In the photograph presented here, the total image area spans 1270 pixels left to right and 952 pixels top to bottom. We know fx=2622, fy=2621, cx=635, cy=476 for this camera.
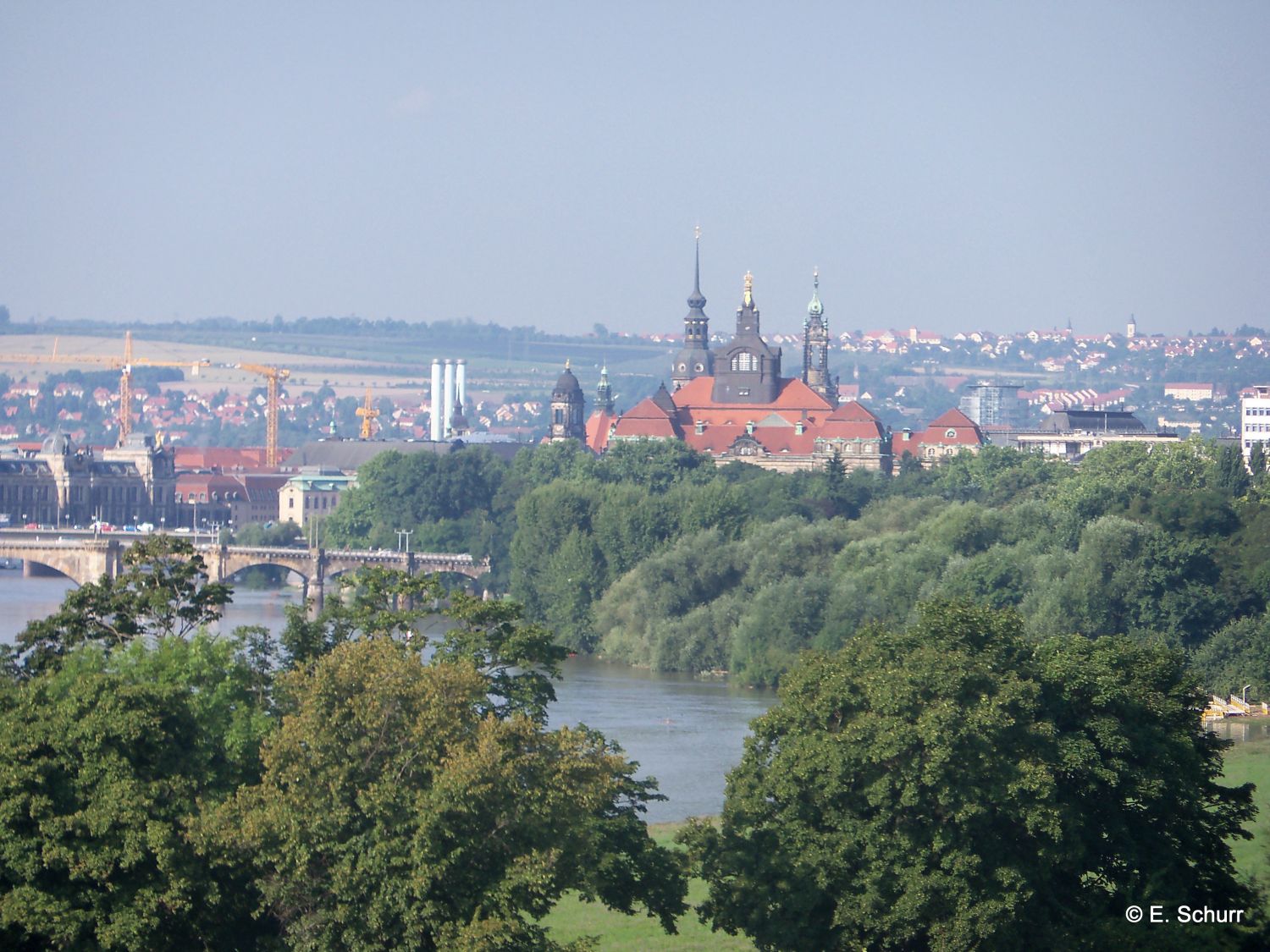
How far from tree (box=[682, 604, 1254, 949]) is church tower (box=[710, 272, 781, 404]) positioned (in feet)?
320

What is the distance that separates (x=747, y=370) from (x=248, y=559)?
138 feet

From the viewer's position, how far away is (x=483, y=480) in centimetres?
10319

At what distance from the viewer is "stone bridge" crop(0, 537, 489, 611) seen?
289 feet

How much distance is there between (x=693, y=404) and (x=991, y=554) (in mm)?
66784

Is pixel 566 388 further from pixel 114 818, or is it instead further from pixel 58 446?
pixel 114 818

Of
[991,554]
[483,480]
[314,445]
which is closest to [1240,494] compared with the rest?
[991,554]

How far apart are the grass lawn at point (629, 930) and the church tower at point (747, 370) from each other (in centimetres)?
9336

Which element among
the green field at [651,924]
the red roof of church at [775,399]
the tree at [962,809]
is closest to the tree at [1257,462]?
the red roof of church at [775,399]

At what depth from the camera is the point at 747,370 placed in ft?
415

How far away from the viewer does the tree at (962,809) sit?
24828 mm
